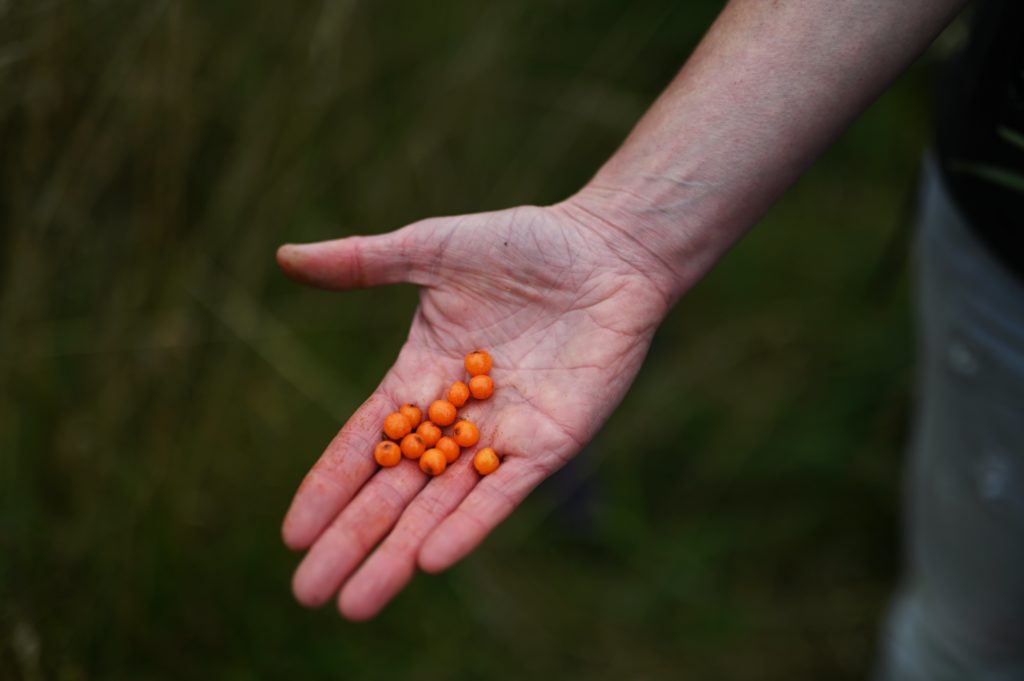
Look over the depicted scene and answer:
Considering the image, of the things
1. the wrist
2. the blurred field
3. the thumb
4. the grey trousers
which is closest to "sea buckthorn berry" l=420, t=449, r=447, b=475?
the thumb

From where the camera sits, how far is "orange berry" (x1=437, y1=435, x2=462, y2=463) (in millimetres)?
2033

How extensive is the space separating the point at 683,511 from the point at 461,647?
1.08m

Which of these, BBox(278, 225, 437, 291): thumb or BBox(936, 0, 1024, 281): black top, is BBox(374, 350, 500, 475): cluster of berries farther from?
BBox(936, 0, 1024, 281): black top

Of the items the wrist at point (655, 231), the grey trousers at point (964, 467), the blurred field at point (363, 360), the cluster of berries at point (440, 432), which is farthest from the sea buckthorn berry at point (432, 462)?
the grey trousers at point (964, 467)

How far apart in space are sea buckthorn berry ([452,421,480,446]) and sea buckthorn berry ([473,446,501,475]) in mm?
69

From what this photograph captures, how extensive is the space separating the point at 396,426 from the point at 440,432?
12 cm

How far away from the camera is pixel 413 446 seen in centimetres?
200

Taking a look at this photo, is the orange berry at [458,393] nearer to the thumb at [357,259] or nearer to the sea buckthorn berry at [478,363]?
the sea buckthorn berry at [478,363]

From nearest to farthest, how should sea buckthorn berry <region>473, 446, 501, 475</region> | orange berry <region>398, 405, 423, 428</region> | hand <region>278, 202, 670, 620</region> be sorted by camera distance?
hand <region>278, 202, 670, 620</region>, sea buckthorn berry <region>473, 446, 501, 475</region>, orange berry <region>398, 405, 423, 428</region>

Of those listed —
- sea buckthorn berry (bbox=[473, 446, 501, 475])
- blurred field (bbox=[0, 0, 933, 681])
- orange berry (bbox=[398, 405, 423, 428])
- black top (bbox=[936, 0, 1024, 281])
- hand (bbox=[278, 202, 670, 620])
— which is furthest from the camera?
blurred field (bbox=[0, 0, 933, 681])

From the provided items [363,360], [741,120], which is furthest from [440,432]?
[363,360]

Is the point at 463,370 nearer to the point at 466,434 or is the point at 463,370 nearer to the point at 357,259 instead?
the point at 466,434

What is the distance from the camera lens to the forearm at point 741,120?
1772 mm

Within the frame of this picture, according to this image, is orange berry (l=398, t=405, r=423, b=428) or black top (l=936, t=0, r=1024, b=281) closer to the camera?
black top (l=936, t=0, r=1024, b=281)
